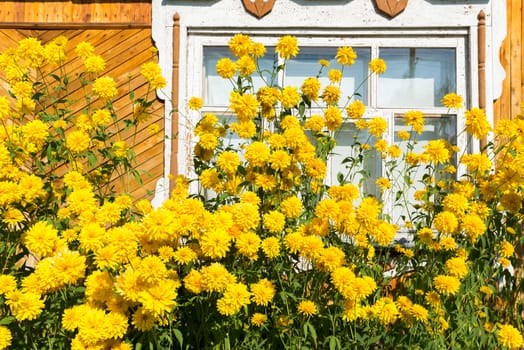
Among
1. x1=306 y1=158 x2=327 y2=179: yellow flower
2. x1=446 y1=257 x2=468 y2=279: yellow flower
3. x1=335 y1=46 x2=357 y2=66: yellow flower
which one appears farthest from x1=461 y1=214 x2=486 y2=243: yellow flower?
x1=335 y1=46 x2=357 y2=66: yellow flower

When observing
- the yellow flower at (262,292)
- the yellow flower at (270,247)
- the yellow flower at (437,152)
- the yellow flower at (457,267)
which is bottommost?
the yellow flower at (262,292)

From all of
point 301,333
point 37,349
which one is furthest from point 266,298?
point 37,349

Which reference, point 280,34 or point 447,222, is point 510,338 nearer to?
point 447,222

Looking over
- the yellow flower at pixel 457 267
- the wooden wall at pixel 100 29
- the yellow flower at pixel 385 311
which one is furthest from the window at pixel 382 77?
the yellow flower at pixel 385 311

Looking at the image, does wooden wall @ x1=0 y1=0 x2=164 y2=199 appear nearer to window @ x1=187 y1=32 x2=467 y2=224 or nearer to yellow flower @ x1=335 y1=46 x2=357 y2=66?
window @ x1=187 y1=32 x2=467 y2=224

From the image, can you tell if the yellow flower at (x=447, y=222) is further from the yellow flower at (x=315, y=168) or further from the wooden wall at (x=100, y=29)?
the wooden wall at (x=100, y=29)

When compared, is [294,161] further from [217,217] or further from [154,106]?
[154,106]

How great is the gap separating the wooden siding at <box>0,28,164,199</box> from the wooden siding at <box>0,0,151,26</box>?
6 centimetres

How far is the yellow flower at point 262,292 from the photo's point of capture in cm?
Result: 224

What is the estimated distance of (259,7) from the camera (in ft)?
14.2

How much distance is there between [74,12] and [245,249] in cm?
301

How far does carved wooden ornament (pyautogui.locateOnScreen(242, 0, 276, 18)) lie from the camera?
434cm

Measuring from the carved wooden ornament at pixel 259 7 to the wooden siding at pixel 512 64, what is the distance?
167 cm

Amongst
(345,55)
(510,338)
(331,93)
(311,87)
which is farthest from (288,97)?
(510,338)
